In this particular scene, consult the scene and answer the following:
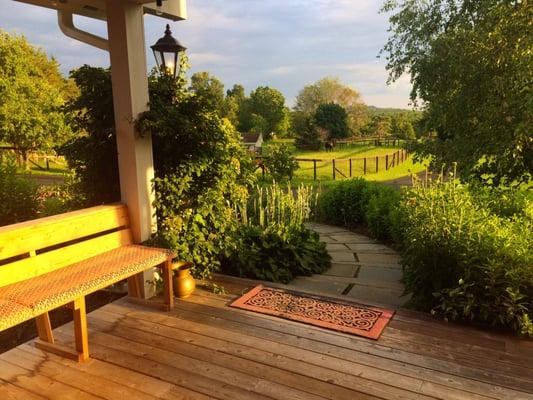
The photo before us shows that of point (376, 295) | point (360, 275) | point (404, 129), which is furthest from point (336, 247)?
point (404, 129)

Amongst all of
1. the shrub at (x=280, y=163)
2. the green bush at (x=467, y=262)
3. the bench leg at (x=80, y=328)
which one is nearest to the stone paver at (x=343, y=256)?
the green bush at (x=467, y=262)

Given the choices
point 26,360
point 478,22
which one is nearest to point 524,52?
point 478,22

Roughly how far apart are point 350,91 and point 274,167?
39.8 metres

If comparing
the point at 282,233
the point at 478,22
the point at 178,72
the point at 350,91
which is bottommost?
the point at 282,233

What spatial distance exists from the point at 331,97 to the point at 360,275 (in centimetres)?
4474

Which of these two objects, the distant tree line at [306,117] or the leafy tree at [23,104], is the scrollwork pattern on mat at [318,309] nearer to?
the leafy tree at [23,104]

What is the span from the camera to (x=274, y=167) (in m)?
9.78

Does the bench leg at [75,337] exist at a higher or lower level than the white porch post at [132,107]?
lower

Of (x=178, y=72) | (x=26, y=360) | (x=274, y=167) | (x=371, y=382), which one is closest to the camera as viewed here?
(x=371, y=382)

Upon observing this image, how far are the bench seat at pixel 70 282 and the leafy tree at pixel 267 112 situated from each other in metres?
32.6

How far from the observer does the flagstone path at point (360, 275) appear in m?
3.46

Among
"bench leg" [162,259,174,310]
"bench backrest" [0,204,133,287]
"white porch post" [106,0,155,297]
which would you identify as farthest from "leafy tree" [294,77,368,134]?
"bench leg" [162,259,174,310]

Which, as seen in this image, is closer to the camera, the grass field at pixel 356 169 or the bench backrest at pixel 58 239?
the bench backrest at pixel 58 239

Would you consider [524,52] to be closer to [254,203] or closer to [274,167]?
[254,203]
